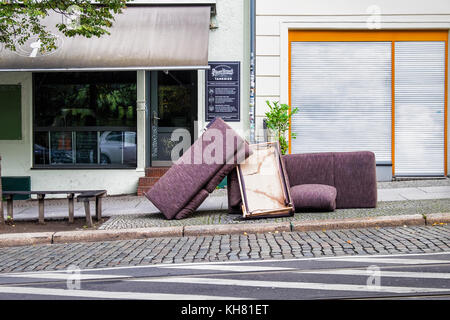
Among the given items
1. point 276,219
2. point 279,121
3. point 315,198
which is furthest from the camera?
point 279,121

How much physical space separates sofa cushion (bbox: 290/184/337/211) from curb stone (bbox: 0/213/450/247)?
71 centimetres

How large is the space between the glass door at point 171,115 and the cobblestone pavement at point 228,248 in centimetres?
540

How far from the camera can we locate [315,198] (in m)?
8.17

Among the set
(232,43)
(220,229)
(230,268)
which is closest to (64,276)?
(230,268)

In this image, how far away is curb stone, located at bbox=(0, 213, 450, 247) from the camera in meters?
7.31

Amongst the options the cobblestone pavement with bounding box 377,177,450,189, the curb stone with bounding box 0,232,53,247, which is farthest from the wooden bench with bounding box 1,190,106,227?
the cobblestone pavement with bounding box 377,177,450,189

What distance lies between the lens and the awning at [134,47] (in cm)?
1046

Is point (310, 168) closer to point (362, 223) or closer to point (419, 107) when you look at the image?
point (362, 223)

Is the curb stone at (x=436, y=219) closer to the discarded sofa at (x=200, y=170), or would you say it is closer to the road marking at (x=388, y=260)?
the road marking at (x=388, y=260)

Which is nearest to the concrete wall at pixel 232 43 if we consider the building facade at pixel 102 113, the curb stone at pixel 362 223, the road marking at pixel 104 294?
the building facade at pixel 102 113

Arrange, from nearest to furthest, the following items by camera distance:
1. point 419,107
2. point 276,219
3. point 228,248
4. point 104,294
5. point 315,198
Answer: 1. point 104,294
2. point 228,248
3. point 276,219
4. point 315,198
5. point 419,107

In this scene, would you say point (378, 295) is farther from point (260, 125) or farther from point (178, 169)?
point (260, 125)

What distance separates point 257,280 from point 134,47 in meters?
7.48

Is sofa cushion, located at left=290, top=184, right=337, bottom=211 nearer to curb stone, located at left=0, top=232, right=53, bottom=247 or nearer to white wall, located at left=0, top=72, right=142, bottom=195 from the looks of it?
curb stone, located at left=0, top=232, right=53, bottom=247
